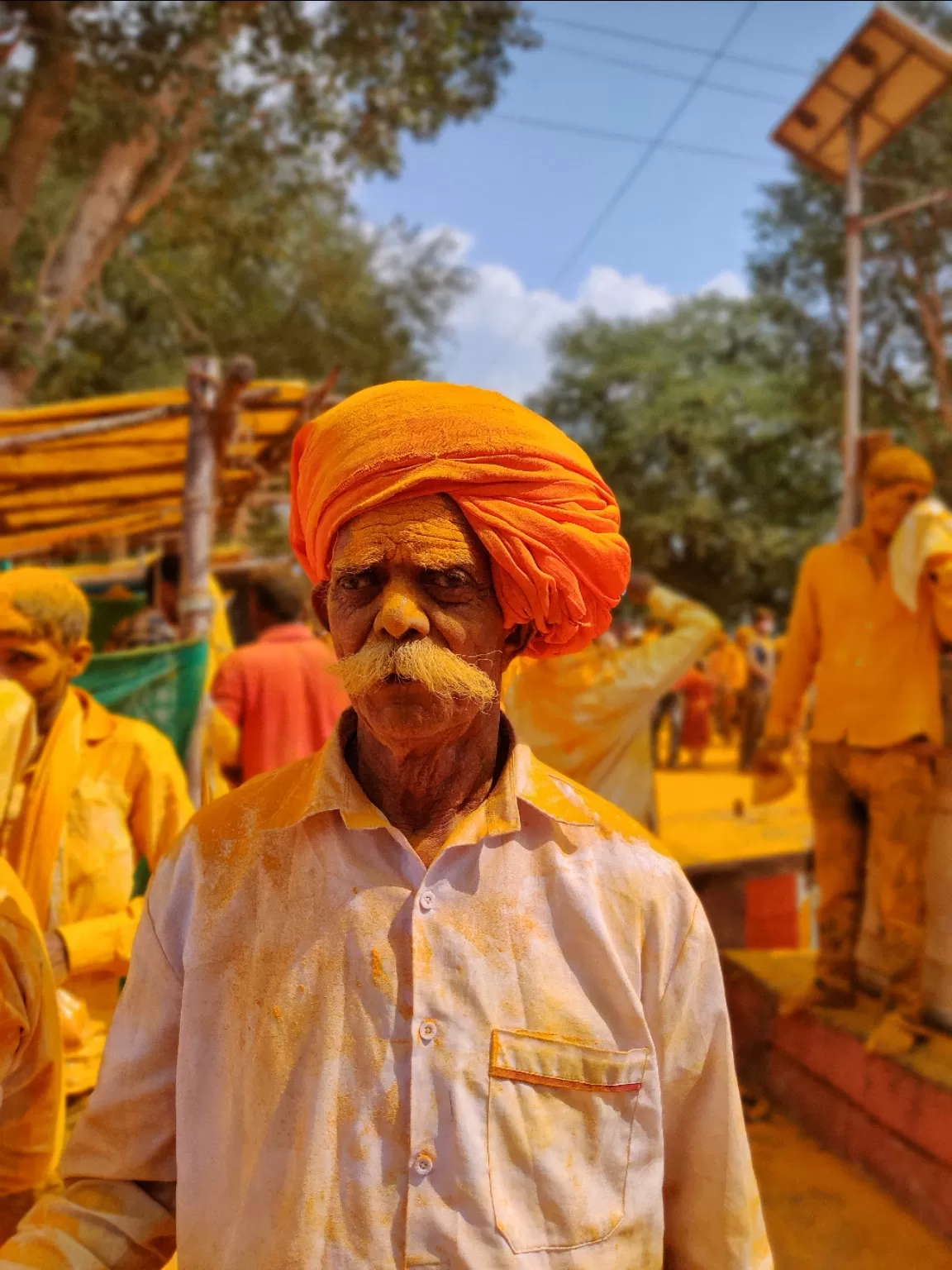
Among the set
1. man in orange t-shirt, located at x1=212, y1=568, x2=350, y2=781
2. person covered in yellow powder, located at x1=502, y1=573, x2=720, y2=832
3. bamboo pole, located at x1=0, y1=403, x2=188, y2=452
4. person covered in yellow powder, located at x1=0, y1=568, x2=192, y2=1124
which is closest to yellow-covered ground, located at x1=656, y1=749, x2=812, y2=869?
person covered in yellow powder, located at x1=502, y1=573, x2=720, y2=832

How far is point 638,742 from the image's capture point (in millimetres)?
5910

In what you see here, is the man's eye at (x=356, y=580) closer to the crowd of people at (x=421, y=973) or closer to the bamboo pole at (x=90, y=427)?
the crowd of people at (x=421, y=973)

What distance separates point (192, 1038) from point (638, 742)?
15.5 feet

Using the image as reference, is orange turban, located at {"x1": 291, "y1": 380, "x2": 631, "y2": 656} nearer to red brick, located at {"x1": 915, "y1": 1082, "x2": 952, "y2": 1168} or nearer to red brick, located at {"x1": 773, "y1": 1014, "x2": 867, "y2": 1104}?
red brick, located at {"x1": 915, "y1": 1082, "x2": 952, "y2": 1168}

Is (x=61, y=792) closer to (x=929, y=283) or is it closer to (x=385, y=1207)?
(x=385, y=1207)

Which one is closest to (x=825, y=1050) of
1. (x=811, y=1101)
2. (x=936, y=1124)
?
(x=811, y=1101)

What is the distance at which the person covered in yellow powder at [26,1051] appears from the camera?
68.5 inches

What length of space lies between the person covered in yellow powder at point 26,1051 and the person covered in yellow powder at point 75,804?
69cm

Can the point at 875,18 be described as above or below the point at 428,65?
below

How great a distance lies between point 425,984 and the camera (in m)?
1.38

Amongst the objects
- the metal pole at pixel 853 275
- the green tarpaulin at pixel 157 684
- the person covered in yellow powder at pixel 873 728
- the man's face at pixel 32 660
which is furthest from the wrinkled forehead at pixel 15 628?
the metal pole at pixel 853 275

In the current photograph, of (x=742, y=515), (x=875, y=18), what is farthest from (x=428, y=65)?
(x=742, y=515)

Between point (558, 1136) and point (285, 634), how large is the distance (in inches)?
131

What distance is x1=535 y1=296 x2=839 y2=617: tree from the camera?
2842 centimetres
